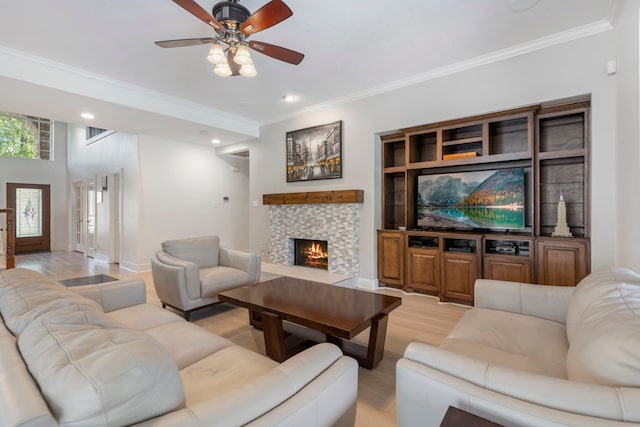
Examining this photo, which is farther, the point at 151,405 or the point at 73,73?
the point at 73,73

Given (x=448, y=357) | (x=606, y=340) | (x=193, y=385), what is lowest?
(x=193, y=385)

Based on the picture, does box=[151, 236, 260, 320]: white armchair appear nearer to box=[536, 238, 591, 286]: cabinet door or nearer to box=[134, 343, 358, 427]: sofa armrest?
box=[134, 343, 358, 427]: sofa armrest

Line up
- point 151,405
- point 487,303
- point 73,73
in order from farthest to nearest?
point 73,73
point 487,303
point 151,405

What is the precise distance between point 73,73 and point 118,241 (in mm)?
3878

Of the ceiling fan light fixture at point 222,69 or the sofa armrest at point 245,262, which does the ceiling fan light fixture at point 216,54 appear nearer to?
the ceiling fan light fixture at point 222,69

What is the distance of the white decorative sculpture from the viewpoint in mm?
3100

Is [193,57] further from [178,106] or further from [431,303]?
[431,303]

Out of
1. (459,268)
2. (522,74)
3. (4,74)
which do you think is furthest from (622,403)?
(4,74)

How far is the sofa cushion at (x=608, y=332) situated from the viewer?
90cm

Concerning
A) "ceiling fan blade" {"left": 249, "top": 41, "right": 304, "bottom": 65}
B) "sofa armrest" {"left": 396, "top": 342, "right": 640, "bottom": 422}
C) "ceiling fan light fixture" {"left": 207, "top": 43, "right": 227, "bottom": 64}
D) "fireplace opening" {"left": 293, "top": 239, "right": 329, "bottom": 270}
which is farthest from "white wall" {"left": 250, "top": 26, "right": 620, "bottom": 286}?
"sofa armrest" {"left": 396, "top": 342, "right": 640, "bottom": 422}

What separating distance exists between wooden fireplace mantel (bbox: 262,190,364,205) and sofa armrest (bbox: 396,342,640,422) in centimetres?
324

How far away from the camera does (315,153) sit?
4902 millimetres

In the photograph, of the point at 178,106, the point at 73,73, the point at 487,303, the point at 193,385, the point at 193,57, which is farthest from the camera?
the point at 178,106

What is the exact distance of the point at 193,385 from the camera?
127cm
